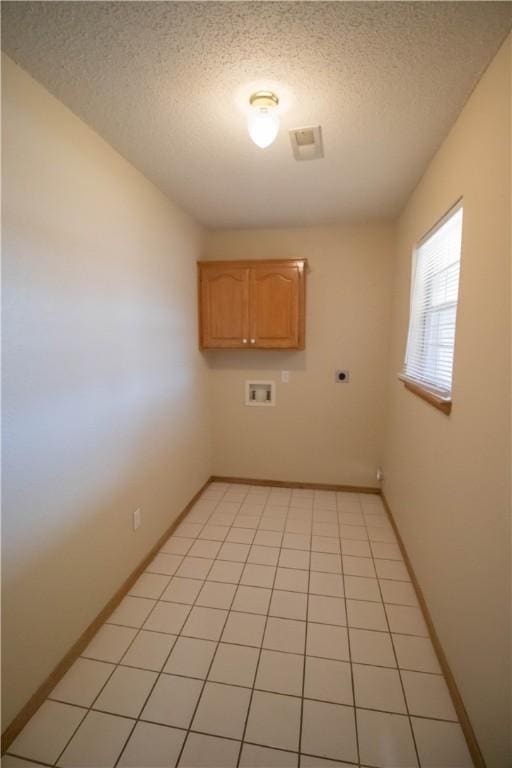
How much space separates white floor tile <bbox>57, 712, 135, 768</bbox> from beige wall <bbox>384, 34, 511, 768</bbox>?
1.27 meters

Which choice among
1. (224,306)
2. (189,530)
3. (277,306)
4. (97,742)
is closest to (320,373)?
(277,306)

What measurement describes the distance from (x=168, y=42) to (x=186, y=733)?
247 cm

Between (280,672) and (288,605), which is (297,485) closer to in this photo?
(288,605)

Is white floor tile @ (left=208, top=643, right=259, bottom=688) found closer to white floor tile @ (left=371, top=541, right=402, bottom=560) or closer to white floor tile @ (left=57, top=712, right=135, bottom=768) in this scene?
white floor tile @ (left=57, top=712, right=135, bottom=768)

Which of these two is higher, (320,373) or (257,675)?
(320,373)

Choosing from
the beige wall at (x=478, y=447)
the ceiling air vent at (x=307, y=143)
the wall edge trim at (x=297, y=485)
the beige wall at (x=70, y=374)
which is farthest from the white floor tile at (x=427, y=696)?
the ceiling air vent at (x=307, y=143)

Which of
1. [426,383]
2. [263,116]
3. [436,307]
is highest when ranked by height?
[263,116]

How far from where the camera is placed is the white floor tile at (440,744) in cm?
121

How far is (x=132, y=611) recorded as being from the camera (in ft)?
6.16

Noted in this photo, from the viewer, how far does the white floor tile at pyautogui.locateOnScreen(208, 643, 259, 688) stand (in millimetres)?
1497

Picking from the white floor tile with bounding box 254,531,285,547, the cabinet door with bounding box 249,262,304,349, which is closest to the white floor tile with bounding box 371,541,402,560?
the white floor tile with bounding box 254,531,285,547

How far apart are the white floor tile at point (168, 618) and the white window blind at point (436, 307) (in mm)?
1759

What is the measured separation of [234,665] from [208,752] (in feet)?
1.09

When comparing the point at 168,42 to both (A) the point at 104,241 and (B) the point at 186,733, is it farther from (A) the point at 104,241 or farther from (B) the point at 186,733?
(B) the point at 186,733
